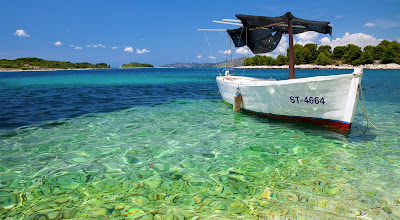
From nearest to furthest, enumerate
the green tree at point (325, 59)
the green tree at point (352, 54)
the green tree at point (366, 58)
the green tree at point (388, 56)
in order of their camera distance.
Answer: the green tree at point (388, 56)
the green tree at point (366, 58)
the green tree at point (352, 54)
the green tree at point (325, 59)

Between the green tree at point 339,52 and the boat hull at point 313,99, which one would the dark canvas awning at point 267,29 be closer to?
the boat hull at point 313,99

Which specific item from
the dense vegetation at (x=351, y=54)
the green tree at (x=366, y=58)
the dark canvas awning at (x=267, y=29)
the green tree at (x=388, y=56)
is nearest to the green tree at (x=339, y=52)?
the dense vegetation at (x=351, y=54)

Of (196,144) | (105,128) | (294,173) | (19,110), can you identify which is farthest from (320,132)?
(19,110)

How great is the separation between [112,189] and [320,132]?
24.0 feet

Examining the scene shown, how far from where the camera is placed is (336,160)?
5.82 m

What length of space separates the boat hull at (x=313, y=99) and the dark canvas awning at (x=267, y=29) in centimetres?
293

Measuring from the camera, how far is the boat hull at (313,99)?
24.7 ft

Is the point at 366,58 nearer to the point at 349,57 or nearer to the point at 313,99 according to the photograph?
the point at 349,57

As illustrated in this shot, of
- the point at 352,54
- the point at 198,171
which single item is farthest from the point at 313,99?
the point at 352,54

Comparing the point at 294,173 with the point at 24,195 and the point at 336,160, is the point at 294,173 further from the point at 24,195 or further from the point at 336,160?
the point at 24,195

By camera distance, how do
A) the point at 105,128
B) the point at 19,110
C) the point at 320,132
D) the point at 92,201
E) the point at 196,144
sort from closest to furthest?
the point at 92,201, the point at 196,144, the point at 320,132, the point at 105,128, the point at 19,110

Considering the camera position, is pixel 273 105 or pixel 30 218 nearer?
pixel 30 218

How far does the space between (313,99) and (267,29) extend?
6297 millimetres

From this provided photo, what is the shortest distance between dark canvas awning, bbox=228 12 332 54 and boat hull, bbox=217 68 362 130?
2932 mm
